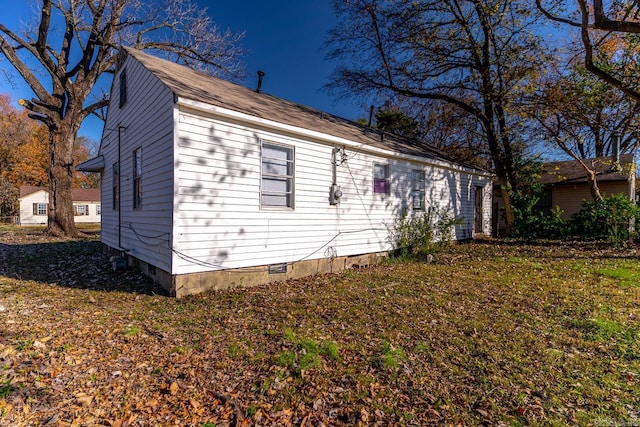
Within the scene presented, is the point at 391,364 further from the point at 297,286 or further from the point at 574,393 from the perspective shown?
the point at 297,286

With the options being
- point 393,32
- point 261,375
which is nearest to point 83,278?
point 261,375

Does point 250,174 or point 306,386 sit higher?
point 250,174

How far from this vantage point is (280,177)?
22.9 ft

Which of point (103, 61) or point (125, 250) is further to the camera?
point (103, 61)

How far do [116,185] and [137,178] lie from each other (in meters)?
2.58

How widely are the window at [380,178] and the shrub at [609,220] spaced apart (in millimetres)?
8464

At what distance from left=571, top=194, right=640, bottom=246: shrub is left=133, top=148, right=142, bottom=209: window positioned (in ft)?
48.2

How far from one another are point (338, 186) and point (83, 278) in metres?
6.06

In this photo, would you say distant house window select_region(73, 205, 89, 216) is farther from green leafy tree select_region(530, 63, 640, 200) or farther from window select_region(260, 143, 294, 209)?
green leafy tree select_region(530, 63, 640, 200)

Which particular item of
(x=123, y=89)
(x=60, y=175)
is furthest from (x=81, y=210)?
(x=123, y=89)

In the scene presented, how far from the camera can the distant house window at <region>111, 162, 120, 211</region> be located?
30.2 ft

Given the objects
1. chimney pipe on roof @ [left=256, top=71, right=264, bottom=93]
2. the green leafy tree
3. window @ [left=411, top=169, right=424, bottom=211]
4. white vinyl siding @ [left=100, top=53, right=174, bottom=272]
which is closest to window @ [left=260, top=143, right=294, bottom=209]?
white vinyl siding @ [left=100, top=53, right=174, bottom=272]

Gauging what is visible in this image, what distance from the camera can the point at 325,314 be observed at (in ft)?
16.0

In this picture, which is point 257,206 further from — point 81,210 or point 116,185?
point 81,210
